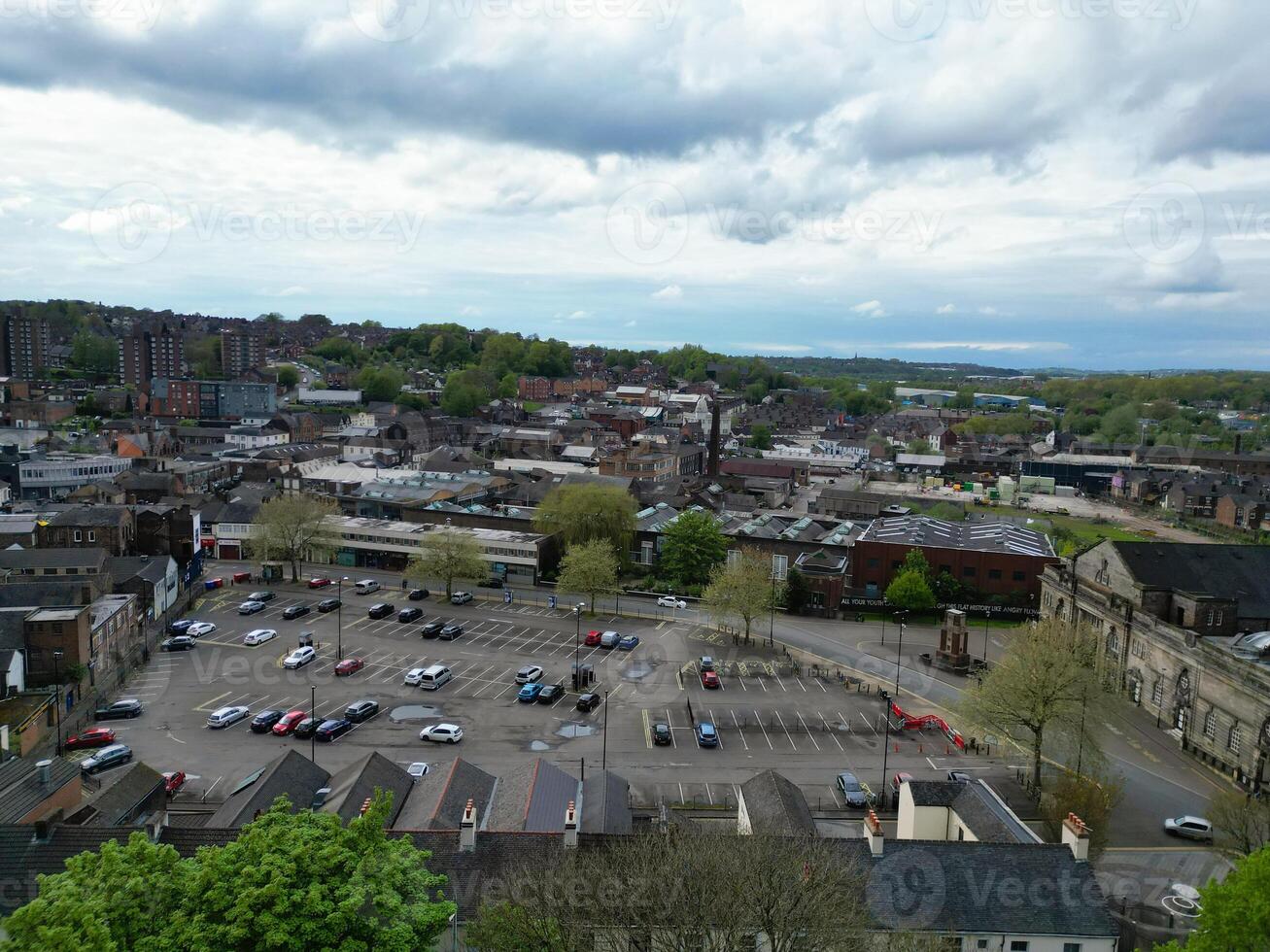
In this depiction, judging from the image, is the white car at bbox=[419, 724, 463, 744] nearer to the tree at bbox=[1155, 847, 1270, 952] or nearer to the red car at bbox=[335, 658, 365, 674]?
the red car at bbox=[335, 658, 365, 674]

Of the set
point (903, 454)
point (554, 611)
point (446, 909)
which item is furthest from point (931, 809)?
point (903, 454)

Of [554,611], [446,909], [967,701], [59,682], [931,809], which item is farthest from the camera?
[554,611]

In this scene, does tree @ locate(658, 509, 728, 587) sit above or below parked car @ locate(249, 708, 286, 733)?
above

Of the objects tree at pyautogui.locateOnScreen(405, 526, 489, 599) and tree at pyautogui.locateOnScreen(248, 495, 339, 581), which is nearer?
tree at pyautogui.locateOnScreen(405, 526, 489, 599)

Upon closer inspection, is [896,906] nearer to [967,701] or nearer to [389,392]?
[967,701]

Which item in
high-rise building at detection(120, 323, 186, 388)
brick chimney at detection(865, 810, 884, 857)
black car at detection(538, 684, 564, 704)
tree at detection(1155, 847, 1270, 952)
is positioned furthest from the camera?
high-rise building at detection(120, 323, 186, 388)

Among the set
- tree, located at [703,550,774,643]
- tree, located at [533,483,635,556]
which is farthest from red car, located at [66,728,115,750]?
tree, located at [533,483,635,556]

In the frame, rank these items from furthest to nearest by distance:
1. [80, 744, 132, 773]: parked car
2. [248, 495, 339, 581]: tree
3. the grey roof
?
[248, 495, 339, 581]: tree < [80, 744, 132, 773]: parked car < the grey roof

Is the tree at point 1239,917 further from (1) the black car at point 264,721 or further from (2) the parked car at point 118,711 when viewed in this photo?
(2) the parked car at point 118,711
